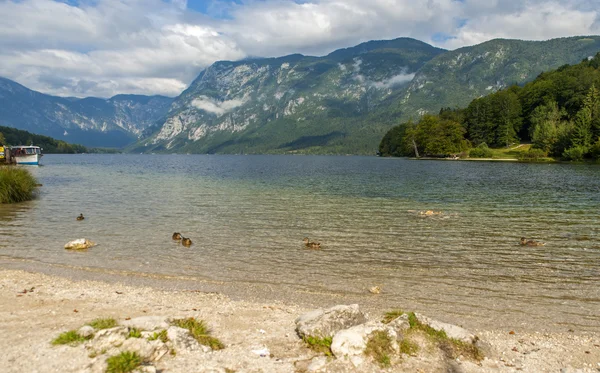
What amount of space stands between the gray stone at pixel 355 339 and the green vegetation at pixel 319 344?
1.04 ft

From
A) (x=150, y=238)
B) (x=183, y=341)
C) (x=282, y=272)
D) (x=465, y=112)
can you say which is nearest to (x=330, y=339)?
(x=183, y=341)

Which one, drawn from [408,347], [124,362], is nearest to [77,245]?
[124,362]

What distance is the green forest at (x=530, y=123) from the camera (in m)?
128

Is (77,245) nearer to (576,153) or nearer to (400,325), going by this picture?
(400,325)

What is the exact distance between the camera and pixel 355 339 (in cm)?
952

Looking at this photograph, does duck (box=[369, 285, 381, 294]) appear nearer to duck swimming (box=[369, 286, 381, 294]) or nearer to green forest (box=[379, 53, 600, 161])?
duck swimming (box=[369, 286, 381, 294])

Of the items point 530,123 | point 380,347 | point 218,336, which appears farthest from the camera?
point 530,123

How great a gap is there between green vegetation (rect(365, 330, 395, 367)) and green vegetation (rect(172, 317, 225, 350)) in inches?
158

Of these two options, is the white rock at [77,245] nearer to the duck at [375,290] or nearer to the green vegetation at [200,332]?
the green vegetation at [200,332]

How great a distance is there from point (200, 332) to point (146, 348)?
1.91m

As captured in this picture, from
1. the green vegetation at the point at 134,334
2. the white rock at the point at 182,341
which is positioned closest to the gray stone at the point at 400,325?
the white rock at the point at 182,341

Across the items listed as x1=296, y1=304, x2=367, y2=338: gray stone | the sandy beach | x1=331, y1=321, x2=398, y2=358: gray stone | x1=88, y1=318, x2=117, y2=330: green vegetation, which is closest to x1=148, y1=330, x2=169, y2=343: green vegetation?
the sandy beach

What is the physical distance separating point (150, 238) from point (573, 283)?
25162 mm

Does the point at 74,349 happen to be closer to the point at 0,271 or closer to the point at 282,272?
the point at 282,272
